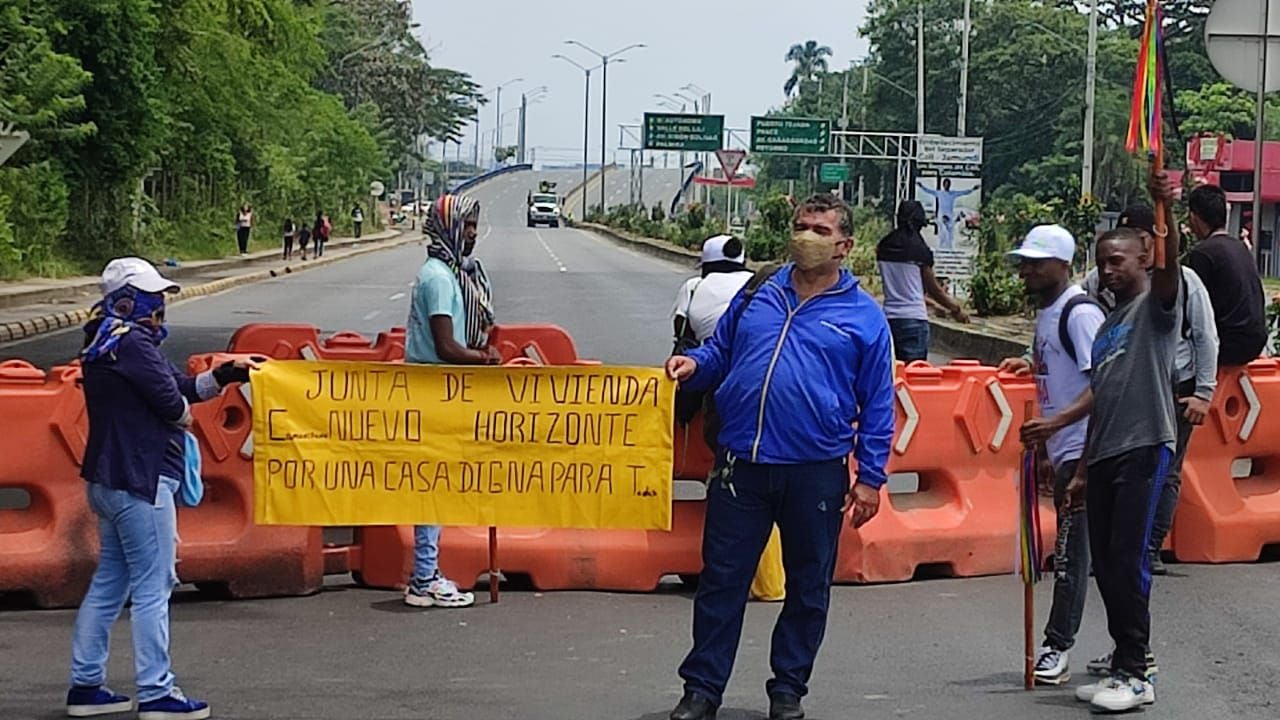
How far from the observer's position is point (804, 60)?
18350 centimetres

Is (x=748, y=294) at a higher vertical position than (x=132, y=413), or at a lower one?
higher

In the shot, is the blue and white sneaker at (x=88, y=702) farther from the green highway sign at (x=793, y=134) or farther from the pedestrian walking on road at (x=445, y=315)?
the green highway sign at (x=793, y=134)

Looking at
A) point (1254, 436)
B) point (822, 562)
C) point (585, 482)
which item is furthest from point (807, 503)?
point (1254, 436)

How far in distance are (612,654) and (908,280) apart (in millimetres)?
5443

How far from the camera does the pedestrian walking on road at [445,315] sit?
8.20 m

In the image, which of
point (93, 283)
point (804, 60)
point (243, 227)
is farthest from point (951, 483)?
point (804, 60)

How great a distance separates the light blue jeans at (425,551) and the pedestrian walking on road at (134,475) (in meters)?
1.86

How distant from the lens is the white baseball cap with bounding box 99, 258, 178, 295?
6.39 metres

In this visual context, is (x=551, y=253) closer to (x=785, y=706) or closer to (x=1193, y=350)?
(x=1193, y=350)

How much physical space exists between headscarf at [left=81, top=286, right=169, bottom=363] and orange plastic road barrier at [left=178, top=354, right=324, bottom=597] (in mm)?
2132

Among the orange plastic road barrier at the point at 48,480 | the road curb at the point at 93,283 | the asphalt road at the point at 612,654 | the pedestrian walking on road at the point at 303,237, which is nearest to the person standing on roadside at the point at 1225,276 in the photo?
the asphalt road at the point at 612,654

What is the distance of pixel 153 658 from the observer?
654 centimetres

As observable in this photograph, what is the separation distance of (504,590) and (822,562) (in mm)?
2935

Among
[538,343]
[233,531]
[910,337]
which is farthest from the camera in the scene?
[910,337]
